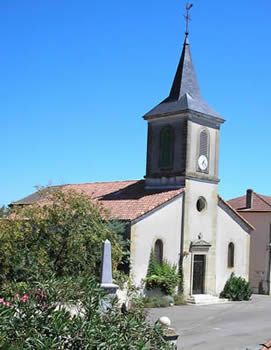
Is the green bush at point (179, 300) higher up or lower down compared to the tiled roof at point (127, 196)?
lower down

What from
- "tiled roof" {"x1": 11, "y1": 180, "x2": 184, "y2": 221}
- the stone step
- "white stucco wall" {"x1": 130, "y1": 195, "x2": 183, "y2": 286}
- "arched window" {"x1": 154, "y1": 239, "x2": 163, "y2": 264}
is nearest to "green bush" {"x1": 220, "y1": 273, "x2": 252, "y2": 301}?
the stone step

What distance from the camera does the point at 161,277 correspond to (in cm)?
2495

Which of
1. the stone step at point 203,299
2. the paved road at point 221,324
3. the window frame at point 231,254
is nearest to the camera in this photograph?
the paved road at point 221,324

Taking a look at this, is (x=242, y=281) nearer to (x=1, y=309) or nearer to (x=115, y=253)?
(x=115, y=253)

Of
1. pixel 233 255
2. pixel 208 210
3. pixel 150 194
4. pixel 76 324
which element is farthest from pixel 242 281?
pixel 76 324

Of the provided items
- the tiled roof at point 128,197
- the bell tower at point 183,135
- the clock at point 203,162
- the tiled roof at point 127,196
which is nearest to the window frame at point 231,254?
the tiled roof at point 127,196

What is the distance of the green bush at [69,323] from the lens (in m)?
7.53

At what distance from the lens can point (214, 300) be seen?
2736 centimetres

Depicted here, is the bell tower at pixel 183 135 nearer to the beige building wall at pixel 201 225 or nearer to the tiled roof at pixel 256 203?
the beige building wall at pixel 201 225

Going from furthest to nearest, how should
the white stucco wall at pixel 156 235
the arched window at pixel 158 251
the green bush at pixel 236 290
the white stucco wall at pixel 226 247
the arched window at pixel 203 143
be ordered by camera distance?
the white stucco wall at pixel 226 247 < the green bush at pixel 236 290 < the arched window at pixel 203 143 < the arched window at pixel 158 251 < the white stucco wall at pixel 156 235

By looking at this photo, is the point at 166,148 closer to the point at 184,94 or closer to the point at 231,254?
the point at 184,94

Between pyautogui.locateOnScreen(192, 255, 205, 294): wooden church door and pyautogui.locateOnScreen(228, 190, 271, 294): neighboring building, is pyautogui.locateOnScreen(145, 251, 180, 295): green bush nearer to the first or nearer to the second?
pyautogui.locateOnScreen(192, 255, 205, 294): wooden church door

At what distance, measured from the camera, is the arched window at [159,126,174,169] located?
2820 centimetres

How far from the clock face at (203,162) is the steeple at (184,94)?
2387 mm
